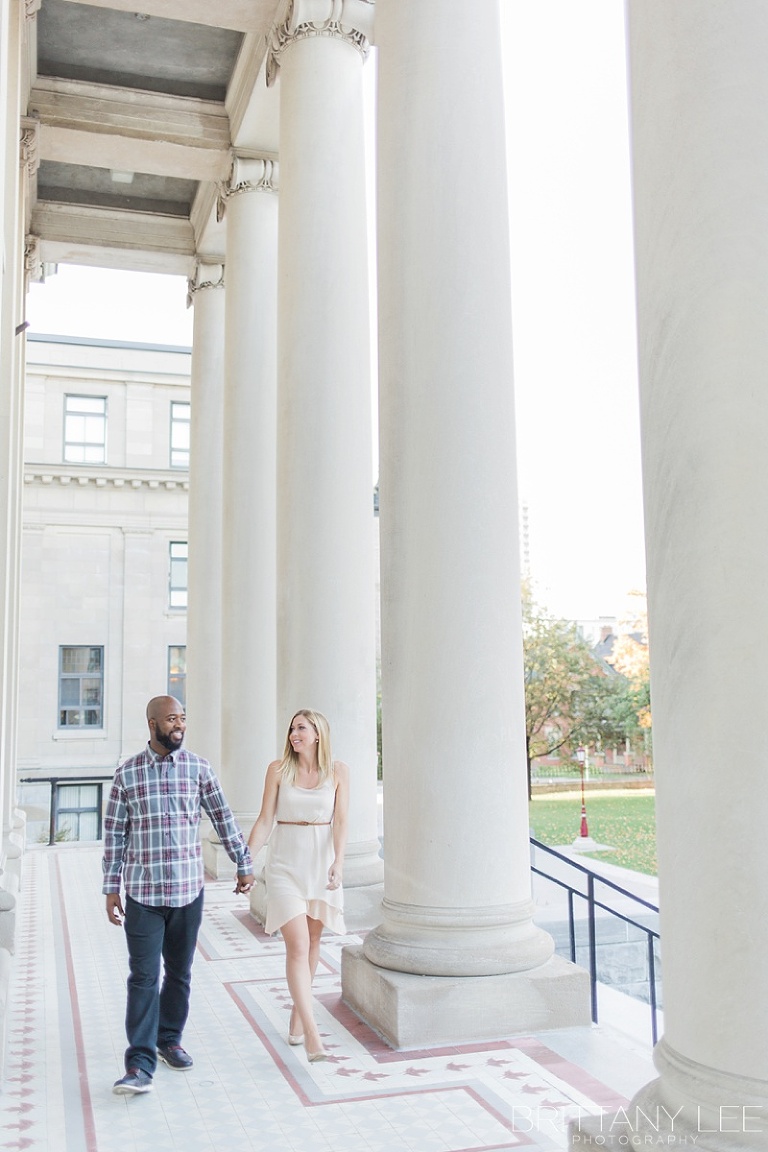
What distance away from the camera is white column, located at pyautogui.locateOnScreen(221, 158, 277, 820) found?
1960 inches

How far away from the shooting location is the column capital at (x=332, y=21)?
3825cm

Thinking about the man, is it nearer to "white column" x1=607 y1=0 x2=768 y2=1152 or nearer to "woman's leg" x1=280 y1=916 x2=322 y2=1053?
"woman's leg" x1=280 y1=916 x2=322 y2=1053

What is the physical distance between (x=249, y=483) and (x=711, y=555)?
4057cm

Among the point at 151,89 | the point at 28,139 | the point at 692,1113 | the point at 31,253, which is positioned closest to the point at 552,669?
the point at 31,253

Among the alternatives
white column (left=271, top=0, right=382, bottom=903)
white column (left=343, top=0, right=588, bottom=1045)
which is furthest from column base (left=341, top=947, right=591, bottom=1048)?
white column (left=271, top=0, right=382, bottom=903)

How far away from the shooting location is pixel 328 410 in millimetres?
36281

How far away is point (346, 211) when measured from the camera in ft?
123

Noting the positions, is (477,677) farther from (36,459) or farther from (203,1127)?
(36,459)

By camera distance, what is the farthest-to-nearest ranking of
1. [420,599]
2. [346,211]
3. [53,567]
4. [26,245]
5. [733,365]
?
[53,567], [26,245], [346,211], [420,599], [733,365]

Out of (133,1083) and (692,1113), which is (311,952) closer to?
(133,1083)

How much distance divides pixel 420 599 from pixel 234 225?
35.0 m

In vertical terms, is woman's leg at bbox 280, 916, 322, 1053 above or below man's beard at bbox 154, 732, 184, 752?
below

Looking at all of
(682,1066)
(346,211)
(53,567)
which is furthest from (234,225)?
(53,567)

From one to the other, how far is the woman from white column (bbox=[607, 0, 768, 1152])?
10581 millimetres
